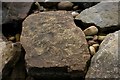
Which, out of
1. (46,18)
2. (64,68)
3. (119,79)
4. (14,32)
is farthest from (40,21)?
(119,79)

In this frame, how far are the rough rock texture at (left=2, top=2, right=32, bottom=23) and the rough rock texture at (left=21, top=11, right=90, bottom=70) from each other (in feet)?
0.22

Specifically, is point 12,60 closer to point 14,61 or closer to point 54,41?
point 14,61

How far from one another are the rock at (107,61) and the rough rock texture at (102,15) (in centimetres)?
12

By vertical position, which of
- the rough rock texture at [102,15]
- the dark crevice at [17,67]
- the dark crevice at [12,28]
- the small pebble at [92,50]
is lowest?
the dark crevice at [17,67]

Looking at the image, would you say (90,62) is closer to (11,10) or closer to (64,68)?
(64,68)

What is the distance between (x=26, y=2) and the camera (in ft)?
5.84

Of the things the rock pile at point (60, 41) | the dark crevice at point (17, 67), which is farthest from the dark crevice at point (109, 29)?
the dark crevice at point (17, 67)

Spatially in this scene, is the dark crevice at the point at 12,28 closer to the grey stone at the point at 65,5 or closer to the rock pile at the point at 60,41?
the rock pile at the point at 60,41

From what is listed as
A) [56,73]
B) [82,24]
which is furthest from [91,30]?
[56,73]

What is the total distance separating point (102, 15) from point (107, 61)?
1.02 ft

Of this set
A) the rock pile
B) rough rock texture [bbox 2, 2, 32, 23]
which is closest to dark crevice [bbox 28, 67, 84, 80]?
the rock pile

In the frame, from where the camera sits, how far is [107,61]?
4.74 ft

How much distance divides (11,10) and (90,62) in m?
0.52

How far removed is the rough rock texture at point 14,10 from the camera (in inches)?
66.9
